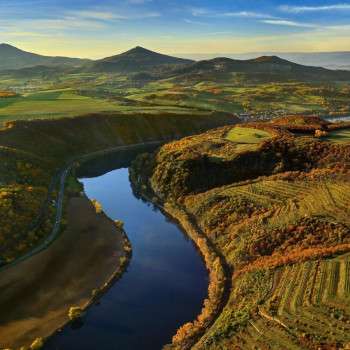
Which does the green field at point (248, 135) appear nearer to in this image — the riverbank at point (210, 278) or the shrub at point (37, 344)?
the riverbank at point (210, 278)

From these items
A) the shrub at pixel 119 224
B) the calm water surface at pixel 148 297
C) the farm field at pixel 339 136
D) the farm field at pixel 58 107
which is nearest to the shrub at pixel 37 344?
the calm water surface at pixel 148 297

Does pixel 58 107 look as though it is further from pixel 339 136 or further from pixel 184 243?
pixel 184 243

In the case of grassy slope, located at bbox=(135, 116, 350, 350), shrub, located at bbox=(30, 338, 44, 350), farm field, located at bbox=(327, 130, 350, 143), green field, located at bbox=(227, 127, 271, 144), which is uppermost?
farm field, located at bbox=(327, 130, 350, 143)

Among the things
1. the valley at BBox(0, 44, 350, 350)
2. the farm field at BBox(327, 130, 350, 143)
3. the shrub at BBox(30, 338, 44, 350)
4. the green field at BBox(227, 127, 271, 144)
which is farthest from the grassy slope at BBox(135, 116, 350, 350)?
the shrub at BBox(30, 338, 44, 350)

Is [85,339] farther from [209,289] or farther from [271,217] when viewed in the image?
[271,217]

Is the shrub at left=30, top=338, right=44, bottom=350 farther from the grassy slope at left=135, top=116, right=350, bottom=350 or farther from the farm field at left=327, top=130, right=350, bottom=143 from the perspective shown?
the farm field at left=327, top=130, right=350, bottom=143

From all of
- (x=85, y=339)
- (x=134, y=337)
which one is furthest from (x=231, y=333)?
(x=85, y=339)
